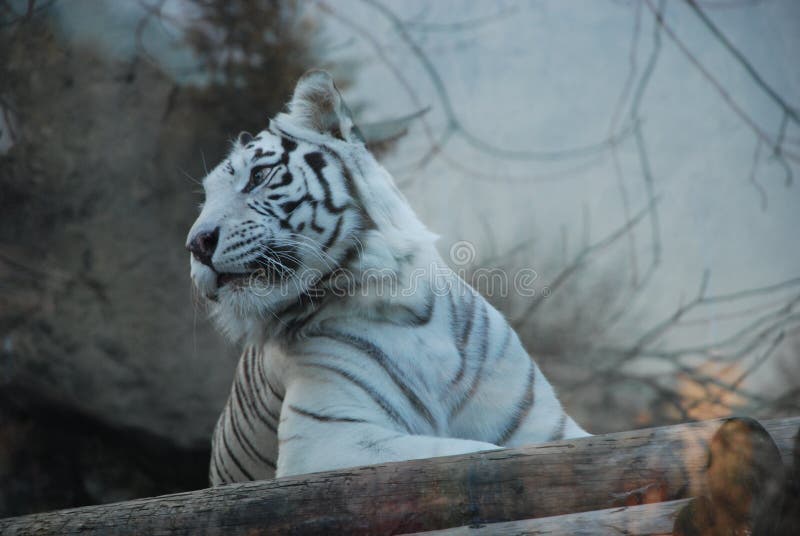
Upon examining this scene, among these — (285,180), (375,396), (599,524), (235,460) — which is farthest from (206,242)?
(599,524)

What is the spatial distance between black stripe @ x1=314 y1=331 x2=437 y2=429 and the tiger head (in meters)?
0.11

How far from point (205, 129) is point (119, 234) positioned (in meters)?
0.51

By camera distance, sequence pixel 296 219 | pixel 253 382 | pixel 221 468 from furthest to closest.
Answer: pixel 221 468 → pixel 253 382 → pixel 296 219

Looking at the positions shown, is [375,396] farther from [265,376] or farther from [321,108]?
[321,108]

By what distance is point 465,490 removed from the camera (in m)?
0.98

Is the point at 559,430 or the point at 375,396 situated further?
the point at 559,430

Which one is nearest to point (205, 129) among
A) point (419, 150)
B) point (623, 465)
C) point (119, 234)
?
point (119, 234)

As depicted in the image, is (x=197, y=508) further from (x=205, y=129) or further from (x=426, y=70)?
(x=426, y=70)

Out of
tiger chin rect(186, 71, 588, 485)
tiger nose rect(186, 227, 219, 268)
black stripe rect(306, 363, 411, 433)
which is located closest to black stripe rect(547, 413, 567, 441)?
tiger chin rect(186, 71, 588, 485)

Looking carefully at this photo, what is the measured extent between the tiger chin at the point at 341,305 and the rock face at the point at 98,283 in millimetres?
1285

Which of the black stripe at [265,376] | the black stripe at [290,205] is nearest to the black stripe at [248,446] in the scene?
the black stripe at [265,376]

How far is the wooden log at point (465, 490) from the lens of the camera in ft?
3.16

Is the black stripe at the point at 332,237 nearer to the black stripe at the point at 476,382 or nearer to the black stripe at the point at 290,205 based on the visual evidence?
the black stripe at the point at 290,205

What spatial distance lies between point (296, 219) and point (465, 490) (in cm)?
76
